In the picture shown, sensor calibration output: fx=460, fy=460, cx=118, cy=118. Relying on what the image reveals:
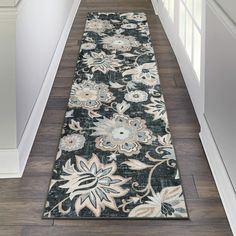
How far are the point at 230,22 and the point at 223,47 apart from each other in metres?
0.20

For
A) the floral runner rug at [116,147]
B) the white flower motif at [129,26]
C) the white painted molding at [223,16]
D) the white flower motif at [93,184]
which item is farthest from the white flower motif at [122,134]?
the white flower motif at [129,26]

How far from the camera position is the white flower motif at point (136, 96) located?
325 centimetres

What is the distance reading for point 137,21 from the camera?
5.25 m

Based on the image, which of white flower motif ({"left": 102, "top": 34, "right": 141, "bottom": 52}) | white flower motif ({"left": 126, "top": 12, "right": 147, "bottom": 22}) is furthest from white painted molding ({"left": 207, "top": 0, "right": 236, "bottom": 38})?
white flower motif ({"left": 126, "top": 12, "right": 147, "bottom": 22})

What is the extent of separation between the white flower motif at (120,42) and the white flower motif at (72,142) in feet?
5.65

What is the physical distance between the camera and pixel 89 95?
334cm

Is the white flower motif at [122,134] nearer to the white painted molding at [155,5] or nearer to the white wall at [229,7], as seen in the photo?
the white wall at [229,7]

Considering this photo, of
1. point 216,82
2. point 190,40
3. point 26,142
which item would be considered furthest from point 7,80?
point 190,40

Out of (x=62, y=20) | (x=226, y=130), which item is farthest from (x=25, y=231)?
(x=62, y=20)

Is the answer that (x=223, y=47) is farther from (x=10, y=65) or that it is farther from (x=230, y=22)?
(x=10, y=65)

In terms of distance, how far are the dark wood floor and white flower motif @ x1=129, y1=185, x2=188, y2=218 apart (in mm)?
39

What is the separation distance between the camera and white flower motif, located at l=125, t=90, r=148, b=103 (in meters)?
3.25

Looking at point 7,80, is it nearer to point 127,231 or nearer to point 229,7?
point 127,231

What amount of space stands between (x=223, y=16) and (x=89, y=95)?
4.98ft
